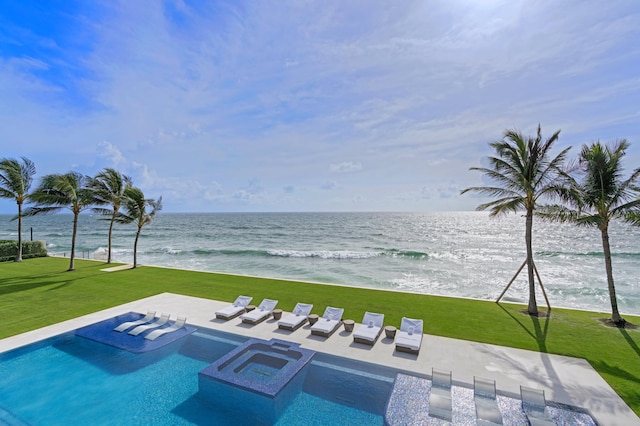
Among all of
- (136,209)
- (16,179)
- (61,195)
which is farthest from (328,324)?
(16,179)

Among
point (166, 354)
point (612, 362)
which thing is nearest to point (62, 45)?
point (166, 354)

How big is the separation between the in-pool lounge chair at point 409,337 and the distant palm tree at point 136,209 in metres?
19.5

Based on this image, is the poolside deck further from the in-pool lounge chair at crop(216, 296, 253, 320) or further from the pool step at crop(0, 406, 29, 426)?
the pool step at crop(0, 406, 29, 426)

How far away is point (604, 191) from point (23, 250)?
3750 centimetres

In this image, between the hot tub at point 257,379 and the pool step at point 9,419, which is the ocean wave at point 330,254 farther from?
the pool step at point 9,419

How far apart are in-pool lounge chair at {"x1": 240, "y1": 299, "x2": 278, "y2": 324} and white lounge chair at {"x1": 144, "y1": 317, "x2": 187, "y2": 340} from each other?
82.4 inches

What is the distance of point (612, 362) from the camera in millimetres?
8453

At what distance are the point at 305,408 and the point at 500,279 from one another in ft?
83.4

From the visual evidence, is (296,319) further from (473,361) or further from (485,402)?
(485,402)

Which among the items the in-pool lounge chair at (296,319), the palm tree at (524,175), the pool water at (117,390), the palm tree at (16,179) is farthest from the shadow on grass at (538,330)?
the palm tree at (16,179)

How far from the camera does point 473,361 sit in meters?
8.57

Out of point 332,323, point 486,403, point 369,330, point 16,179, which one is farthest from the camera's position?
point 16,179

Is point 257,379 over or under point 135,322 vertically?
under

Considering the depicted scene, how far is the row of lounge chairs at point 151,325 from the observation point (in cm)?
1026
